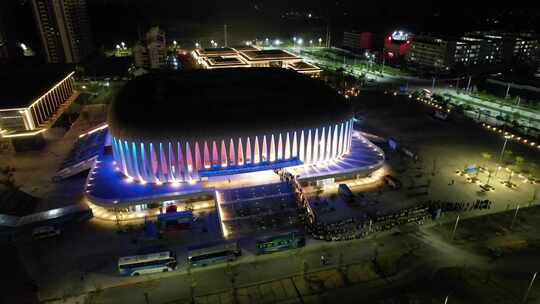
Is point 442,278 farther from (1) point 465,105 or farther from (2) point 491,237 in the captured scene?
(1) point 465,105

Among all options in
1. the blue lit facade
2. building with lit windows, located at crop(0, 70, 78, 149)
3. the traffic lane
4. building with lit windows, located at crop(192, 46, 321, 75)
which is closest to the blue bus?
the traffic lane

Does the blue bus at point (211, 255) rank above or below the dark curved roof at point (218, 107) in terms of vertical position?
below

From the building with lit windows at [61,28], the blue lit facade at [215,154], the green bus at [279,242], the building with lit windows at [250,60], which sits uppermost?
the building with lit windows at [61,28]

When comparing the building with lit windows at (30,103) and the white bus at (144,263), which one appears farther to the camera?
the building with lit windows at (30,103)

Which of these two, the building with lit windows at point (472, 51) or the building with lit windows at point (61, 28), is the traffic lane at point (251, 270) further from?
the building with lit windows at point (61, 28)

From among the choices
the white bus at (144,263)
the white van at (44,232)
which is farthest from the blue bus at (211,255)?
the white van at (44,232)

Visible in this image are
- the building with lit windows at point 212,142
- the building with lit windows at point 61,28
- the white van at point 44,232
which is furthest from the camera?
the building with lit windows at point 61,28

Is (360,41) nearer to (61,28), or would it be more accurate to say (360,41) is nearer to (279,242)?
(61,28)

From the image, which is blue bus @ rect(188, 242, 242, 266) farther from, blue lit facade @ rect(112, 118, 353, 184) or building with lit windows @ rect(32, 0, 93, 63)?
building with lit windows @ rect(32, 0, 93, 63)
